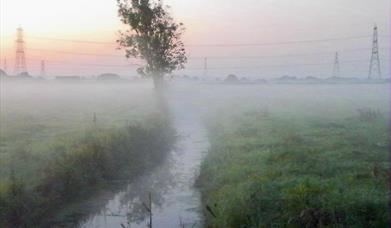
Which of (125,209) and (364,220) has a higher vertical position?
(364,220)

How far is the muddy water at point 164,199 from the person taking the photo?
61.9ft

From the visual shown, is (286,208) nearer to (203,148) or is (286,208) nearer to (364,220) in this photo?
(364,220)

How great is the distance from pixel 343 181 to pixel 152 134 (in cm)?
2010

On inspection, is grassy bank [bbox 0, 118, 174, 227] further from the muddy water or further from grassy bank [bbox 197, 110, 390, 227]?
grassy bank [bbox 197, 110, 390, 227]

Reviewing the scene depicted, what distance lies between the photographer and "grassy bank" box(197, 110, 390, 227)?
44.8 feet

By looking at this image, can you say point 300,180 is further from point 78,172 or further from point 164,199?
point 78,172

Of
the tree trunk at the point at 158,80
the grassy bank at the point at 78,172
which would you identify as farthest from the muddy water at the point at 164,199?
the tree trunk at the point at 158,80

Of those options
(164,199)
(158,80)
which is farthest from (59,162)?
(158,80)

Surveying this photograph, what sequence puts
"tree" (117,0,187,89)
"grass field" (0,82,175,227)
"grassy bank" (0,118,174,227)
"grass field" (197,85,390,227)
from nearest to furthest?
"grass field" (197,85,390,227) → "grassy bank" (0,118,174,227) → "grass field" (0,82,175,227) → "tree" (117,0,187,89)

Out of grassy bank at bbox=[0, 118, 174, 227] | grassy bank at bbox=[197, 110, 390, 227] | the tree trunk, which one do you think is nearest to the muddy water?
grassy bank at bbox=[197, 110, 390, 227]

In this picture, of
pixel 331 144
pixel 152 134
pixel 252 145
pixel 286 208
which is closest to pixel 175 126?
pixel 152 134

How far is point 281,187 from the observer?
52.6ft

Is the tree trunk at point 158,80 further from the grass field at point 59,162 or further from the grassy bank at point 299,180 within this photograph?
the grassy bank at point 299,180

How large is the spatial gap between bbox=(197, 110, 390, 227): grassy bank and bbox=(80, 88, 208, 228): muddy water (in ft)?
2.74
